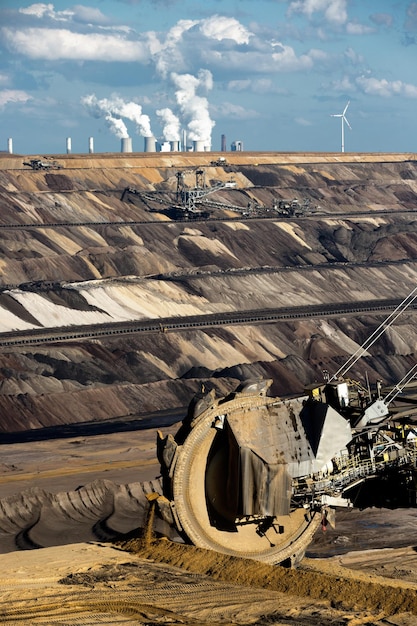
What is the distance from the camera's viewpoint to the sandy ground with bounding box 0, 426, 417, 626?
104 feet

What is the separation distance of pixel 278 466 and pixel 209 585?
516cm

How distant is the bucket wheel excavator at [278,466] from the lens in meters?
Answer: 39.2

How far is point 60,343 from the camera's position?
92.8 meters

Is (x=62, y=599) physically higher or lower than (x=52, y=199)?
lower

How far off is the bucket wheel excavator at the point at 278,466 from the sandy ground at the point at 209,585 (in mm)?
1452

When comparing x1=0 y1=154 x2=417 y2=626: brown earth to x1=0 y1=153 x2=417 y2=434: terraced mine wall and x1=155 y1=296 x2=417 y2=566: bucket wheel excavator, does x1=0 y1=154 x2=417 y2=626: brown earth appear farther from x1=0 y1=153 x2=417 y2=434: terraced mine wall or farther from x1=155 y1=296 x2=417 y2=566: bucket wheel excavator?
x1=155 y1=296 x2=417 y2=566: bucket wheel excavator

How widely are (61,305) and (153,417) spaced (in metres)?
30.6

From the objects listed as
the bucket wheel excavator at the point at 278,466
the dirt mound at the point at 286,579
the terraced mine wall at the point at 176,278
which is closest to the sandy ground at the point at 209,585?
the dirt mound at the point at 286,579

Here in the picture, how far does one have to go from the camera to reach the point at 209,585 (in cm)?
3550

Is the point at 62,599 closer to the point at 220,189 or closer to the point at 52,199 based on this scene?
the point at 52,199

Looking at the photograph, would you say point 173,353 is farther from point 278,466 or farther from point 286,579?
point 286,579

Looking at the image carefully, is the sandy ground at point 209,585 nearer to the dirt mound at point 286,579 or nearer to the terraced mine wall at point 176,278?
the dirt mound at point 286,579

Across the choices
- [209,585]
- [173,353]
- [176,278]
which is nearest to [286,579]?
[209,585]

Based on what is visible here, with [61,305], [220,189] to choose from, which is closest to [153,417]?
[61,305]
